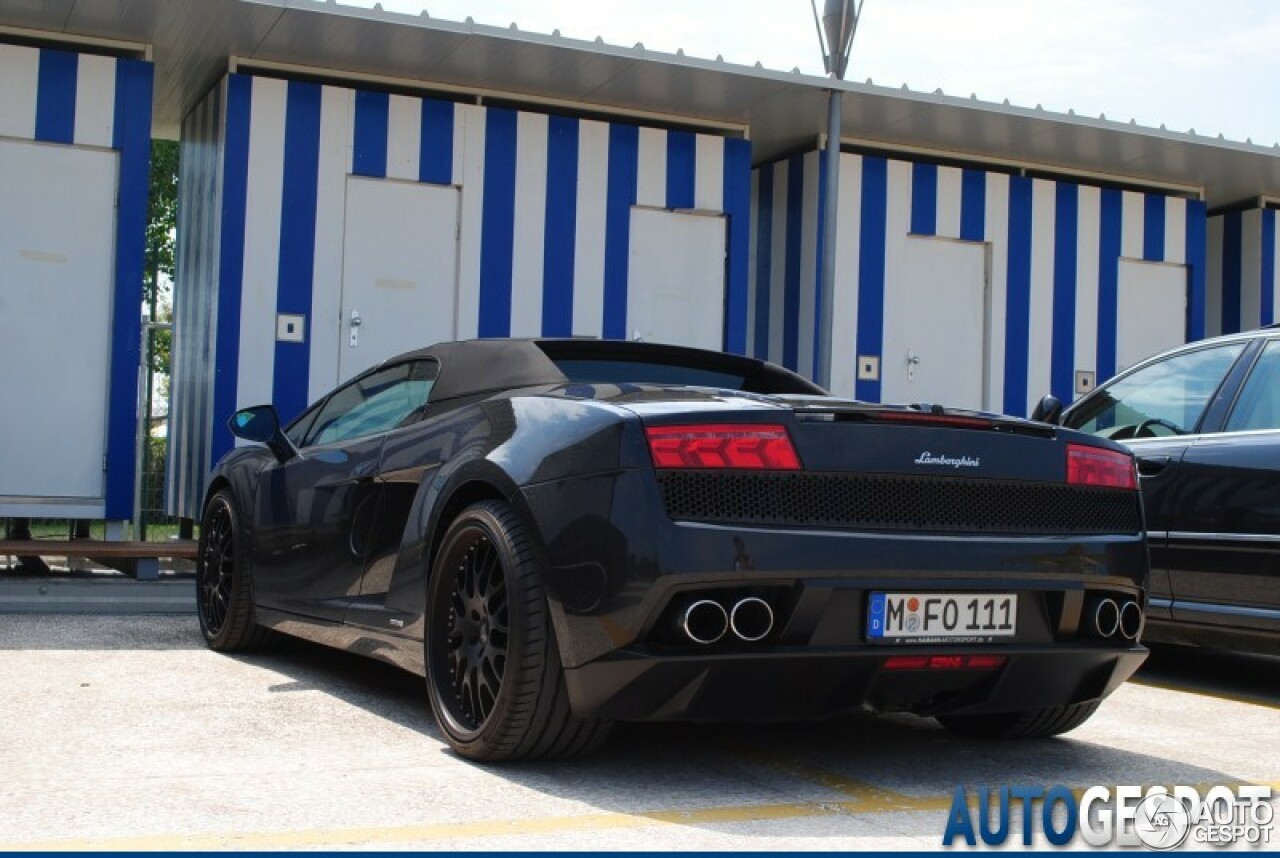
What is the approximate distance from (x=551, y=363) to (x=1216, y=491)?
2750 millimetres

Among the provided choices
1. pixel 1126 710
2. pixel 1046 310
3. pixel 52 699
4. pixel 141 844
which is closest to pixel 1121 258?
pixel 1046 310

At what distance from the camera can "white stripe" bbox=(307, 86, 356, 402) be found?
10.2m

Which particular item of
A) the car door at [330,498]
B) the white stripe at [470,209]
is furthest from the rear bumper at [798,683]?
the white stripe at [470,209]

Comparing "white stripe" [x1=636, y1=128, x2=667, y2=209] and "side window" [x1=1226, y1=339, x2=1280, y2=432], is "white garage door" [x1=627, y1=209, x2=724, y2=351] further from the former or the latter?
"side window" [x1=1226, y1=339, x2=1280, y2=432]

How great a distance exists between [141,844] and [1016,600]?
2132 millimetres

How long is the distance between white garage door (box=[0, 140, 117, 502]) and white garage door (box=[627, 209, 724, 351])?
3541 millimetres

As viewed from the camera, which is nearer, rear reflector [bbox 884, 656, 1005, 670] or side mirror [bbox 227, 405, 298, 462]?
rear reflector [bbox 884, 656, 1005, 670]

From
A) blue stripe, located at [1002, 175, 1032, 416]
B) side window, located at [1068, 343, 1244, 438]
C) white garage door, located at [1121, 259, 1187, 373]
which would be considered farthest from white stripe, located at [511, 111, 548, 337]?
white garage door, located at [1121, 259, 1187, 373]

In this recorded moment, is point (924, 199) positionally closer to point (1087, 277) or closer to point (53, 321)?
point (1087, 277)

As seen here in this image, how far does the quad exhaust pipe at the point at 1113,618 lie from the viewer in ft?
13.2

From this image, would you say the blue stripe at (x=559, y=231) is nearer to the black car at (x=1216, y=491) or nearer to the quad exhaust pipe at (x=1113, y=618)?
the black car at (x=1216, y=491)

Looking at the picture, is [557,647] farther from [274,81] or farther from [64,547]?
[274,81]

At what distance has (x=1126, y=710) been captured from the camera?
17.7 feet

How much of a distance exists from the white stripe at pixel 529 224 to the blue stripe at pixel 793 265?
2.40 m
